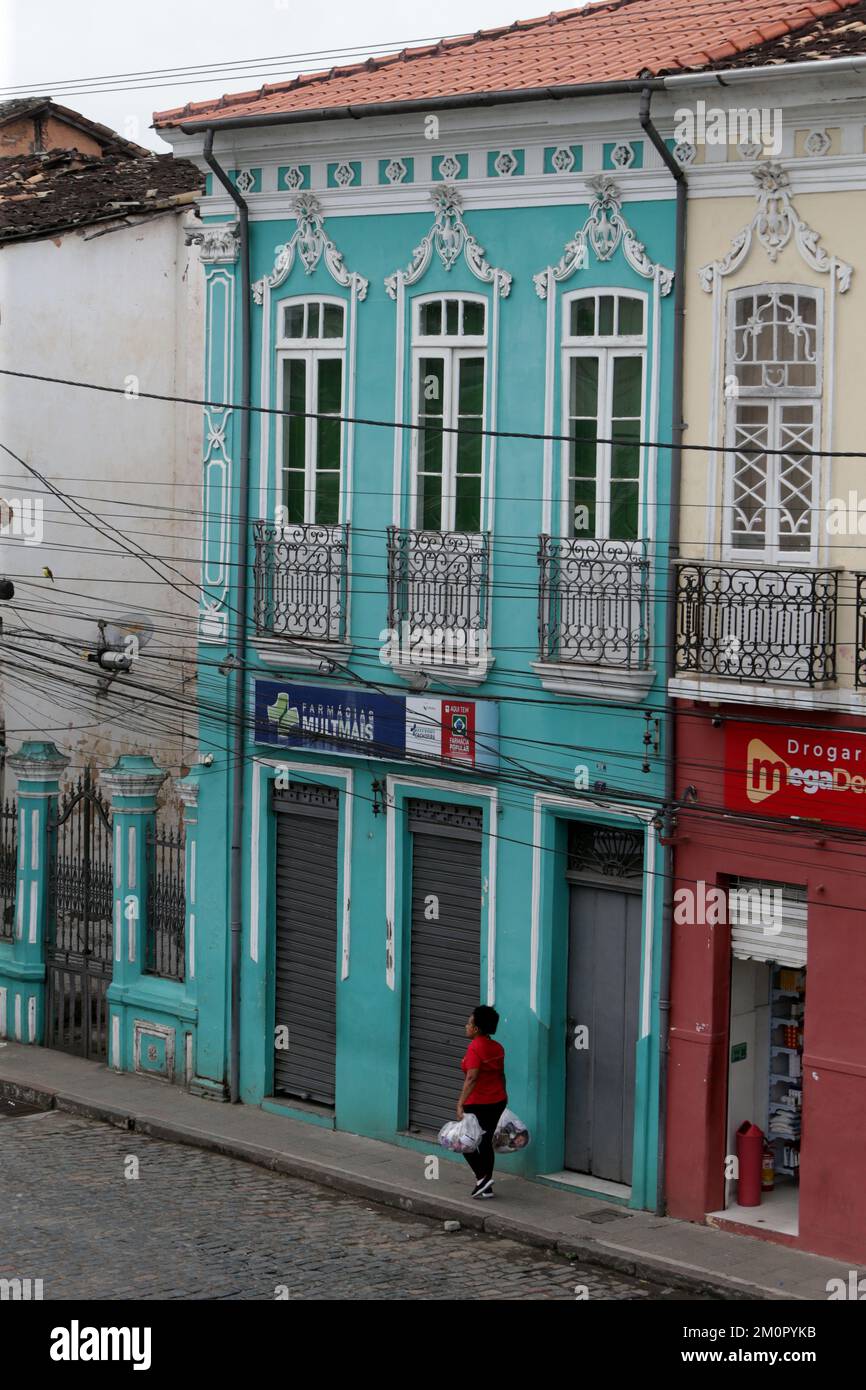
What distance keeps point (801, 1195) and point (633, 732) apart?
3276mm

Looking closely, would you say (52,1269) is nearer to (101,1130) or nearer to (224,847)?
(101,1130)

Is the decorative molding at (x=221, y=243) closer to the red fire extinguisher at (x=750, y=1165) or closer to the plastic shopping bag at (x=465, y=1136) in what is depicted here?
the plastic shopping bag at (x=465, y=1136)

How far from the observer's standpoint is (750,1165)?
14320 millimetres

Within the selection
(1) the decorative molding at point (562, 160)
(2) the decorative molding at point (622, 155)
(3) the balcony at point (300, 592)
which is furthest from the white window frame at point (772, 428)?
(3) the balcony at point (300, 592)

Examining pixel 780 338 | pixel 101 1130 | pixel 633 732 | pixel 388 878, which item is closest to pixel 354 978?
pixel 388 878

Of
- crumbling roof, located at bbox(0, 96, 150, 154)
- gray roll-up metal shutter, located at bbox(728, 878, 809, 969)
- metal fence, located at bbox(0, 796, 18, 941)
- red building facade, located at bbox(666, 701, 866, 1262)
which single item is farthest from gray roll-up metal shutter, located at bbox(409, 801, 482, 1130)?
crumbling roof, located at bbox(0, 96, 150, 154)

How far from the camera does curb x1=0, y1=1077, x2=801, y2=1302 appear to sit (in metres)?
13.1

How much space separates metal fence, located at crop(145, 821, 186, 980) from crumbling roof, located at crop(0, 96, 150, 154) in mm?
12252

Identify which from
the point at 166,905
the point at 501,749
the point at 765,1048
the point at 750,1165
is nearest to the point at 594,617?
the point at 501,749

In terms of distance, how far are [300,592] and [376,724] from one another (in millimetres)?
1297

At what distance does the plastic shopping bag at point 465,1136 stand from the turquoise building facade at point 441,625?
0.79 meters

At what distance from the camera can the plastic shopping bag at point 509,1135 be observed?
1484cm

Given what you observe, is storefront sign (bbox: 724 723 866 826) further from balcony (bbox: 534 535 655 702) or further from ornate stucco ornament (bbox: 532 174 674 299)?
ornate stucco ornament (bbox: 532 174 674 299)

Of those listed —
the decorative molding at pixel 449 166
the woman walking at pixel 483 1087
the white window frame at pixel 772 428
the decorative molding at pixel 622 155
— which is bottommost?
the woman walking at pixel 483 1087
